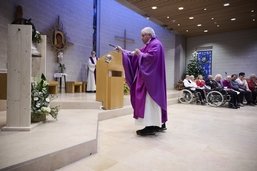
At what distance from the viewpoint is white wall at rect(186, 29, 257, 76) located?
10653 millimetres

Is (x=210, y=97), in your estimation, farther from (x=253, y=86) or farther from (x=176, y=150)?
(x=176, y=150)

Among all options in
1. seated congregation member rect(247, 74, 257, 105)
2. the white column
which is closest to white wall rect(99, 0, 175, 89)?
seated congregation member rect(247, 74, 257, 105)

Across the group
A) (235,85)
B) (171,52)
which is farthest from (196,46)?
(235,85)

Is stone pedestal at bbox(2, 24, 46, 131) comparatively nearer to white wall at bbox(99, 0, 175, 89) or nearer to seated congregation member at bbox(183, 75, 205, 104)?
seated congregation member at bbox(183, 75, 205, 104)

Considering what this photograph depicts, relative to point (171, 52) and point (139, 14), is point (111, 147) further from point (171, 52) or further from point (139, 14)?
point (171, 52)

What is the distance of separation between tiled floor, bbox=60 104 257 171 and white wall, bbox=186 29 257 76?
8246 millimetres

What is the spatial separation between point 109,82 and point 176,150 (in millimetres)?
2127

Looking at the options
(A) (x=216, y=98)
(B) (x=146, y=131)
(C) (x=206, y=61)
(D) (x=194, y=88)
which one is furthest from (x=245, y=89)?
(B) (x=146, y=131)

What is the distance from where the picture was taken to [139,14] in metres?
9.98

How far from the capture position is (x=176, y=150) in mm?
2426

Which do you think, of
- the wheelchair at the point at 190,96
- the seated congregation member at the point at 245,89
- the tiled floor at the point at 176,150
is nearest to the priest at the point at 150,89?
the tiled floor at the point at 176,150

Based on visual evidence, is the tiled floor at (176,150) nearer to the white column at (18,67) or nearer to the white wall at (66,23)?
the white column at (18,67)

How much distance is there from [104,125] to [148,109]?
3.22 feet

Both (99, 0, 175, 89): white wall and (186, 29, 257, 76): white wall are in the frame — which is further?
(186, 29, 257, 76): white wall
